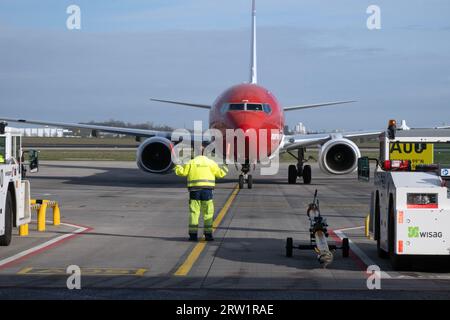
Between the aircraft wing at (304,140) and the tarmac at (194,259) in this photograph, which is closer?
the tarmac at (194,259)

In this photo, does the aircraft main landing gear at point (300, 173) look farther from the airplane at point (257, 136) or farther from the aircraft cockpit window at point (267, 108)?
the aircraft cockpit window at point (267, 108)

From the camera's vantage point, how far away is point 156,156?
35.9 meters

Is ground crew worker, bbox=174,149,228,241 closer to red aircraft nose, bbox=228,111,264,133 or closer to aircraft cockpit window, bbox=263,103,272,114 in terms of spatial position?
red aircraft nose, bbox=228,111,264,133

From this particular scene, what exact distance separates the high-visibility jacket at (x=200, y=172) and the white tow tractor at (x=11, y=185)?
2847mm

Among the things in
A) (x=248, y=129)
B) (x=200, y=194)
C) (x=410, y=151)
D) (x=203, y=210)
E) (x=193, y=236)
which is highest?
(x=248, y=129)

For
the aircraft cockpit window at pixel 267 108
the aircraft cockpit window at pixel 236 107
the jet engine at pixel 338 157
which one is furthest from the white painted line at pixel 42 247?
the jet engine at pixel 338 157

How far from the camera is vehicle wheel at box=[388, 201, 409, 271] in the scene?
12.6m

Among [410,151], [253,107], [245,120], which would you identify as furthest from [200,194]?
[253,107]

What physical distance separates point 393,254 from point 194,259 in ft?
10.5

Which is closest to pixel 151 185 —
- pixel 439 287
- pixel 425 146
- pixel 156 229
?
pixel 156 229

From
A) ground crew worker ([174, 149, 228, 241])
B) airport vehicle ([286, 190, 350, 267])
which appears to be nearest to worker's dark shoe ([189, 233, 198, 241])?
ground crew worker ([174, 149, 228, 241])

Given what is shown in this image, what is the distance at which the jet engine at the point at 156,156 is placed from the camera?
35625mm

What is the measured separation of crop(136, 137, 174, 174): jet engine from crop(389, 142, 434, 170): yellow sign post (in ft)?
71.6

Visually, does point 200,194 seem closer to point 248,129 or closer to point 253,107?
point 248,129
